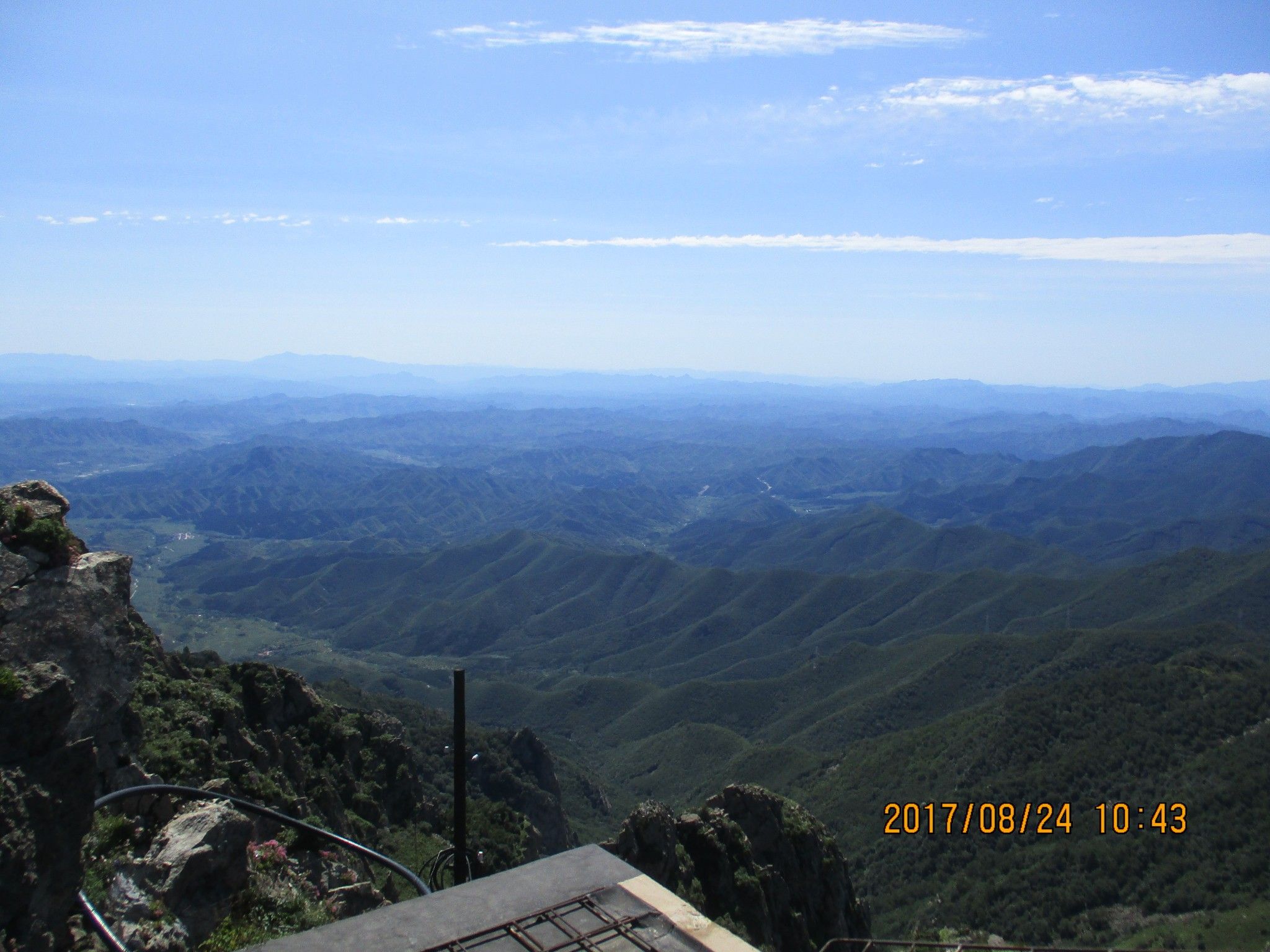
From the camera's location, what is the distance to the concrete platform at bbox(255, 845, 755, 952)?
31.0 ft

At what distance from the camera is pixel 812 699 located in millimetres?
101750

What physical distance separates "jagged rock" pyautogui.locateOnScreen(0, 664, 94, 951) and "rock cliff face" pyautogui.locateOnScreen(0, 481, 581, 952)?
0.02 m

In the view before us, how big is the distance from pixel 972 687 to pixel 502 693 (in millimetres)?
61765

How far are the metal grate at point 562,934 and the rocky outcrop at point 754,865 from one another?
15.3m

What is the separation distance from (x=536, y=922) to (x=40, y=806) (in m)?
5.93

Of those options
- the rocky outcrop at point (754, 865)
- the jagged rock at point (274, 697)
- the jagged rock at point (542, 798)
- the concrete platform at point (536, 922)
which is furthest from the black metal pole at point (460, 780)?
the jagged rock at point (542, 798)

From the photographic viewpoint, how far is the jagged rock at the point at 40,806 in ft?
29.3

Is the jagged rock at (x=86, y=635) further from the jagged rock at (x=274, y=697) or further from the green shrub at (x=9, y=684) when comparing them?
the jagged rock at (x=274, y=697)

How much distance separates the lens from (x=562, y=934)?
9.76 metres

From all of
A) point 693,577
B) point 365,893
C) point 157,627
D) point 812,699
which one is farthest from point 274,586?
point 365,893

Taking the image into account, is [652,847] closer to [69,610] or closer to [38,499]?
[69,610]

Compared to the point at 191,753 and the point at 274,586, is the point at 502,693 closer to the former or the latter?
the point at 191,753
